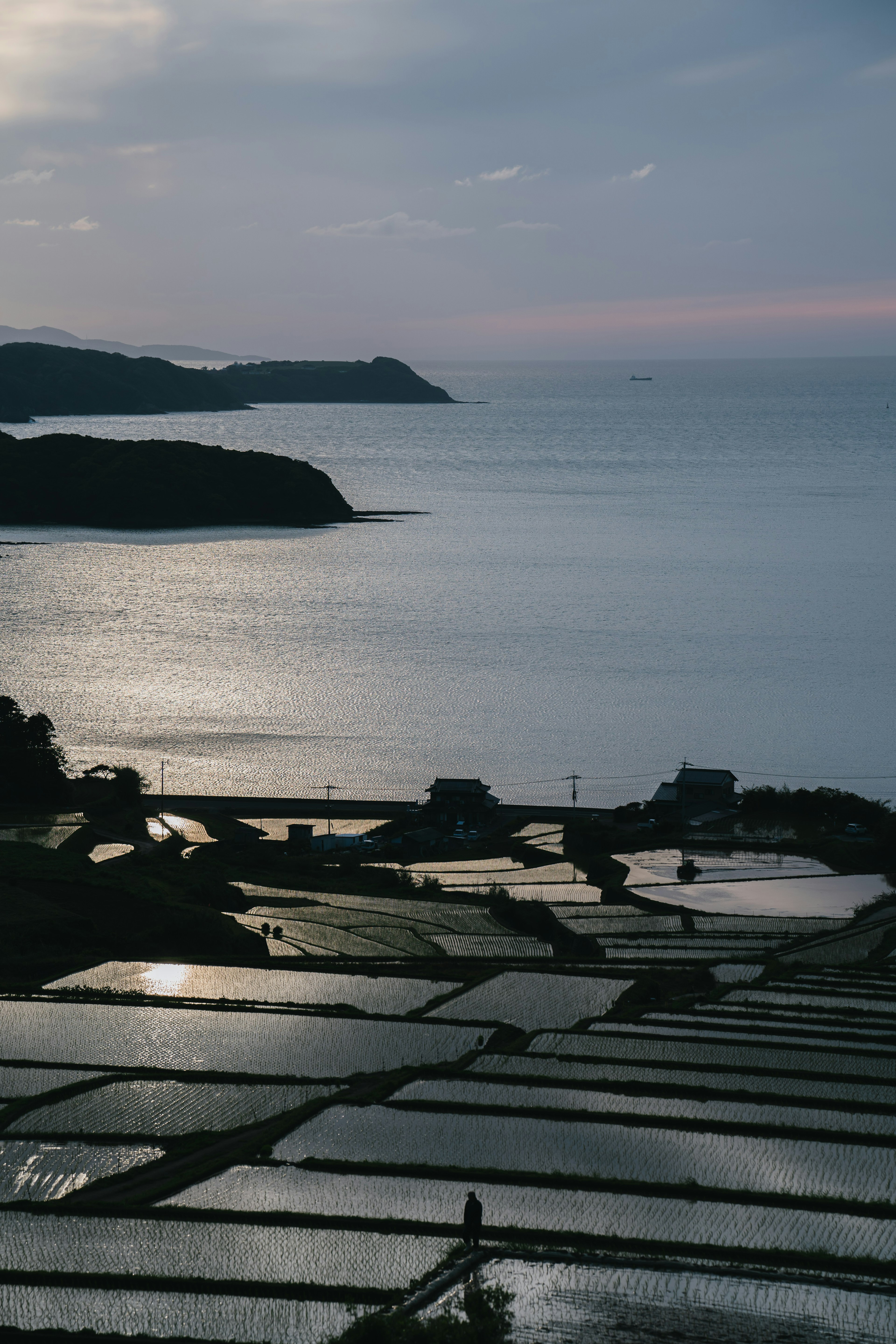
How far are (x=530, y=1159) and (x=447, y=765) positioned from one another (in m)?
30.1

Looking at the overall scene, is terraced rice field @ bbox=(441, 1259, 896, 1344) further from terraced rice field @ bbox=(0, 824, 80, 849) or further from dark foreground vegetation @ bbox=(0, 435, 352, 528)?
dark foreground vegetation @ bbox=(0, 435, 352, 528)

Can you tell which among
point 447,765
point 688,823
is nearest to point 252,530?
point 447,765

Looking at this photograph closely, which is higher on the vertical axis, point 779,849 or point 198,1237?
point 198,1237

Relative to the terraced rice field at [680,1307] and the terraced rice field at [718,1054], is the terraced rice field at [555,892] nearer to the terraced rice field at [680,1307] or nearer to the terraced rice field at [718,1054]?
the terraced rice field at [718,1054]

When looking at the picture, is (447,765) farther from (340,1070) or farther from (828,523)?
(828,523)

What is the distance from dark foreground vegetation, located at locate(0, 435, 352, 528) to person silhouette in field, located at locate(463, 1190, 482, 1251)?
102932 mm

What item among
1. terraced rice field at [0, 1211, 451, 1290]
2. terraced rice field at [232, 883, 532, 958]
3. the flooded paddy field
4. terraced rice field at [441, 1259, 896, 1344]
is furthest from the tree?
terraced rice field at [441, 1259, 896, 1344]

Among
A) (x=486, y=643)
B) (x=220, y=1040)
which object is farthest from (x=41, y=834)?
(x=486, y=643)

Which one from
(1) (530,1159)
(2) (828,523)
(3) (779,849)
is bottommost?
(3) (779,849)

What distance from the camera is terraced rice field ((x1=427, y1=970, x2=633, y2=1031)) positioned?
19703mm

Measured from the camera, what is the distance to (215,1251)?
1149 cm

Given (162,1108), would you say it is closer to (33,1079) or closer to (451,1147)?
(33,1079)

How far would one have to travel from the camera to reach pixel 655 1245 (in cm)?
1145

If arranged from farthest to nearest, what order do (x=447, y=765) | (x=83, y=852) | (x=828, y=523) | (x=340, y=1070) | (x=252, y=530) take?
(x=252, y=530), (x=828, y=523), (x=447, y=765), (x=83, y=852), (x=340, y=1070)
